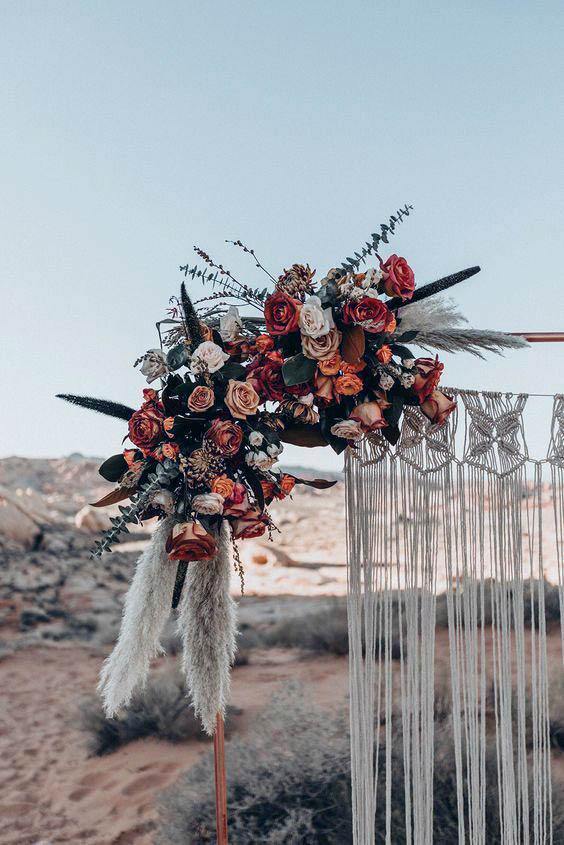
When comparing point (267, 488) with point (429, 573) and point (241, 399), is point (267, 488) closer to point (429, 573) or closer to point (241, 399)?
point (241, 399)

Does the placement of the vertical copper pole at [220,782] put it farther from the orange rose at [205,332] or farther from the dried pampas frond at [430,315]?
the dried pampas frond at [430,315]

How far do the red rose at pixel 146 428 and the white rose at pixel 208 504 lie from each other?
0.46 feet

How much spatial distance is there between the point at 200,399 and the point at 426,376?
0.44 metres

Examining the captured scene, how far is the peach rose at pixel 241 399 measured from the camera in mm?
1298

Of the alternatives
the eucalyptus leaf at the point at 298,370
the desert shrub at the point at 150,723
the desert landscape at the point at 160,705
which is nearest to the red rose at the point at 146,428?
the eucalyptus leaf at the point at 298,370

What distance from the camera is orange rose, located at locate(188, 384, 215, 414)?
130 cm

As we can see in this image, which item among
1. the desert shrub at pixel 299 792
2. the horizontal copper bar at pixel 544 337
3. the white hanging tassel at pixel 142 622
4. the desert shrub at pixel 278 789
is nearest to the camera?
the white hanging tassel at pixel 142 622

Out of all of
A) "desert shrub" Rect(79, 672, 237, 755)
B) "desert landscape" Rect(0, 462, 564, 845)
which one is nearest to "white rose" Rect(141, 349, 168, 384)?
"desert landscape" Rect(0, 462, 564, 845)

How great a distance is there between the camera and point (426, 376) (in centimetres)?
138

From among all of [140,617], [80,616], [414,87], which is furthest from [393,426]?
[80,616]

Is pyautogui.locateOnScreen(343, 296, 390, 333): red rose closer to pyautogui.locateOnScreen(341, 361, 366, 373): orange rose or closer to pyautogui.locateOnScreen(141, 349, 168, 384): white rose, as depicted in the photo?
pyautogui.locateOnScreen(341, 361, 366, 373): orange rose

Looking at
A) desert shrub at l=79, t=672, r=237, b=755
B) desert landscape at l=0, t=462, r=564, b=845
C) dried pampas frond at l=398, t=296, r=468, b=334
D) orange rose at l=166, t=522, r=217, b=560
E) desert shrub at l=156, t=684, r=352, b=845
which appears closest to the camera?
orange rose at l=166, t=522, r=217, b=560

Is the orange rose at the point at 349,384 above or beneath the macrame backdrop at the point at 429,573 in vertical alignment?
above

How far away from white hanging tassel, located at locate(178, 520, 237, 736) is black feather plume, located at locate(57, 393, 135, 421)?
312 mm
